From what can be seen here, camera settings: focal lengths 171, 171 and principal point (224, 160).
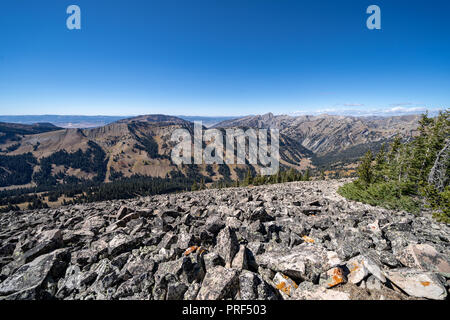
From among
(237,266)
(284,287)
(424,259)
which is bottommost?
(284,287)

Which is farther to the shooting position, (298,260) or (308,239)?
(308,239)

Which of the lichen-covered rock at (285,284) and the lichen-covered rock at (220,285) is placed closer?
the lichen-covered rock at (220,285)

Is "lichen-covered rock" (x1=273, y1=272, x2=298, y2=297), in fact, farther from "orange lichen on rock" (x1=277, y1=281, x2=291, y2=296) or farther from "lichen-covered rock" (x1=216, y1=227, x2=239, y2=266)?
"lichen-covered rock" (x1=216, y1=227, x2=239, y2=266)

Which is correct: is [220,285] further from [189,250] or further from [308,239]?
[308,239]

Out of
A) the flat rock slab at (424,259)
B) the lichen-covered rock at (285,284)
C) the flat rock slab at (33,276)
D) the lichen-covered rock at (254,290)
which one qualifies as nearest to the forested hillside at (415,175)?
the flat rock slab at (424,259)

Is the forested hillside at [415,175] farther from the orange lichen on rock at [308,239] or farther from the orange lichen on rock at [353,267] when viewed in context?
the orange lichen on rock at [353,267]

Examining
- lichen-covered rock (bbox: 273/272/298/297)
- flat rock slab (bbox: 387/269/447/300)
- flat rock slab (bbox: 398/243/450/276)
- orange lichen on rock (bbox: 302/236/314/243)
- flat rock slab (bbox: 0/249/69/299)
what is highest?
flat rock slab (bbox: 387/269/447/300)

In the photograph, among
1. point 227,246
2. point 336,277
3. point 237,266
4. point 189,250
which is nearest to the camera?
point 336,277

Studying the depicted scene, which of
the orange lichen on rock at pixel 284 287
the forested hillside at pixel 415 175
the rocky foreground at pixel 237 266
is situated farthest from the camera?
the forested hillside at pixel 415 175

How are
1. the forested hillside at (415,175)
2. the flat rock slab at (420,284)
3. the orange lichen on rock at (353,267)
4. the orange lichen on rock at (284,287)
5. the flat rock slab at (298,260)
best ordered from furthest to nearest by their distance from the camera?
the forested hillside at (415,175), the flat rock slab at (298,260), the orange lichen on rock at (353,267), the orange lichen on rock at (284,287), the flat rock slab at (420,284)

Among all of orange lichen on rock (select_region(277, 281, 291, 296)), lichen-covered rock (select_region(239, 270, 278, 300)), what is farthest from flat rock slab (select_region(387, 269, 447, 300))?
lichen-covered rock (select_region(239, 270, 278, 300))

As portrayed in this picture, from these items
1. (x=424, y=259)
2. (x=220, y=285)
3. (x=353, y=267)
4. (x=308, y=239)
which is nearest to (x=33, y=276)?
(x=220, y=285)
